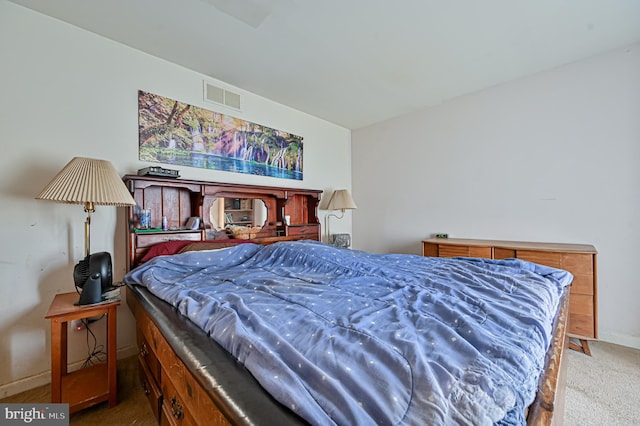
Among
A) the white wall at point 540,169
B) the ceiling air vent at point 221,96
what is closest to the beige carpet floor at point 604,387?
the white wall at point 540,169

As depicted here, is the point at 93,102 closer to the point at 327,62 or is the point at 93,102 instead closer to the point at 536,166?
the point at 327,62

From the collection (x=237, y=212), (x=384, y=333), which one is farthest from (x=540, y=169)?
(x=237, y=212)

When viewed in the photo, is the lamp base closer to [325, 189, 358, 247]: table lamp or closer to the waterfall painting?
the waterfall painting

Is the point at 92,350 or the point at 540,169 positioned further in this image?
the point at 540,169

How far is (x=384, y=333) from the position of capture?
775mm

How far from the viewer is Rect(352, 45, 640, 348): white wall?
2.20m

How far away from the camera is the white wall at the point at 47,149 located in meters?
1.65

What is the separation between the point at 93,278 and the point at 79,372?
0.70 metres

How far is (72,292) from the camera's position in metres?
1.76

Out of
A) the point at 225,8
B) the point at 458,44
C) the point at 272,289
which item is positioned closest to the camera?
the point at 272,289

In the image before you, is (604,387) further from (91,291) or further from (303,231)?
(91,291)

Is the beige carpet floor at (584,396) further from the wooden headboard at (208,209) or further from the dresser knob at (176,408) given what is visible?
the wooden headboard at (208,209)

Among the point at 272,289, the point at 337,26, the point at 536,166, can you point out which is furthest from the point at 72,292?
the point at 536,166

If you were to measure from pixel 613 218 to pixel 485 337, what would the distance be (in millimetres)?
2617
